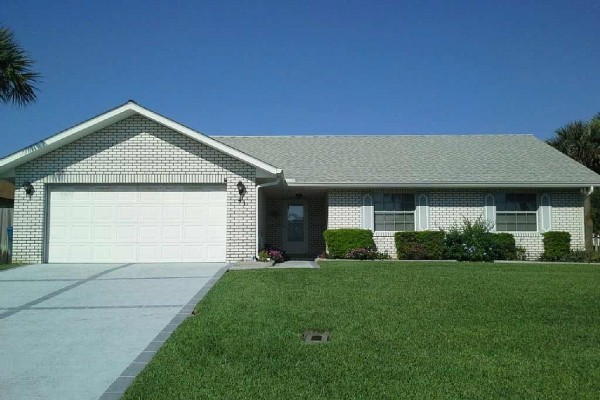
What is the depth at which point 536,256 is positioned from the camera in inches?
736

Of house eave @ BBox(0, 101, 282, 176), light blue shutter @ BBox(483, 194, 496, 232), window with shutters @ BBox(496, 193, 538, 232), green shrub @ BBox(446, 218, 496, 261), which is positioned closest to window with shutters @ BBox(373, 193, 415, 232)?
green shrub @ BBox(446, 218, 496, 261)

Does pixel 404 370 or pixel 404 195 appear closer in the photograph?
pixel 404 370

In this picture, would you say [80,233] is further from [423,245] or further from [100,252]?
[423,245]

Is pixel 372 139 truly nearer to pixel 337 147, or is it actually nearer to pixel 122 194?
pixel 337 147

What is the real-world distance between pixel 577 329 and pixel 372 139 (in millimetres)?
17779

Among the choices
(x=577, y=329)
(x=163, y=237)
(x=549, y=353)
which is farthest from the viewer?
(x=163, y=237)

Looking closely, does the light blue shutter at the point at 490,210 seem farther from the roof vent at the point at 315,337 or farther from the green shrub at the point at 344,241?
the roof vent at the point at 315,337

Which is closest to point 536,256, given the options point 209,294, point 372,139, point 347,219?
point 347,219

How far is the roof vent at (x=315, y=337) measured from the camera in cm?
653

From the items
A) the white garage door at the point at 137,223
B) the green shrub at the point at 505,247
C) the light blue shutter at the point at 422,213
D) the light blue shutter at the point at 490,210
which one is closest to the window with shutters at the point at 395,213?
the light blue shutter at the point at 422,213

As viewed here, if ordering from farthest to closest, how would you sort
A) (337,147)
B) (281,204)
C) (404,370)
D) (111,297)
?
(337,147)
(281,204)
(111,297)
(404,370)

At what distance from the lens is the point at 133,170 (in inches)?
582

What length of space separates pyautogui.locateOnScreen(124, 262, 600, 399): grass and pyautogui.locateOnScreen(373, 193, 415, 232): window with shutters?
790cm

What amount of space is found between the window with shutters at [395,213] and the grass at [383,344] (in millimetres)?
7902
